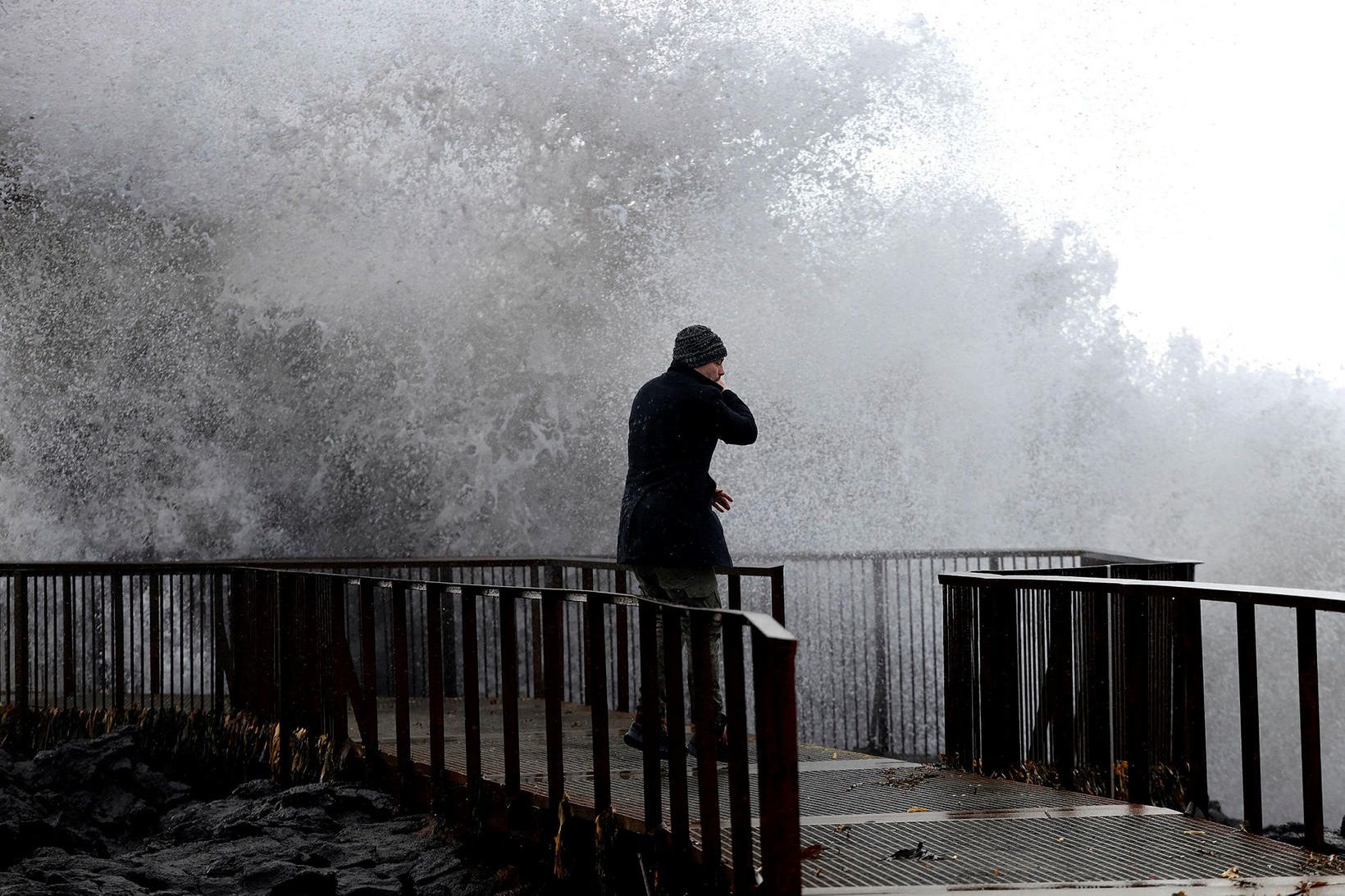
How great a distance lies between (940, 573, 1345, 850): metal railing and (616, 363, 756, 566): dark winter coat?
1.42m

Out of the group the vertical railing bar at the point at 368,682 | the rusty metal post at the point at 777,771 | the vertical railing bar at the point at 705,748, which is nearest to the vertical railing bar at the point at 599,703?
the vertical railing bar at the point at 705,748

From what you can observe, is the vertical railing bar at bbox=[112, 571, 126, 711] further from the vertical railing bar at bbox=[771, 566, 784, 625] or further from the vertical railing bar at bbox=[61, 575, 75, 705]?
the vertical railing bar at bbox=[771, 566, 784, 625]

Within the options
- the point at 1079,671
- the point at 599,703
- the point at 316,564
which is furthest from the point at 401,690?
the point at 316,564

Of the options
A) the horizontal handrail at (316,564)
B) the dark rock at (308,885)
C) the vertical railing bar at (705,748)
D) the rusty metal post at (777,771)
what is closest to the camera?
the rusty metal post at (777,771)

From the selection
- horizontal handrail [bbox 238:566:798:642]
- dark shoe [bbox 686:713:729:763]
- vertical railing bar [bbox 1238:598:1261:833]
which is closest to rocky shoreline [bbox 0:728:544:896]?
dark shoe [bbox 686:713:729:763]

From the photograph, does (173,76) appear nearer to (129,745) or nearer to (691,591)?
(129,745)

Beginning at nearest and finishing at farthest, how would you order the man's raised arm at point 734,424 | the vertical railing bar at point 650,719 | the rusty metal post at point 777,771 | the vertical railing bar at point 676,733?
1. the rusty metal post at point 777,771
2. the vertical railing bar at point 676,733
3. the vertical railing bar at point 650,719
4. the man's raised arm at point 734,424

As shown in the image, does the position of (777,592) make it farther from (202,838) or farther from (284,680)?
(202,838)

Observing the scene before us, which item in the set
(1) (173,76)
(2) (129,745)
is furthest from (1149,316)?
(2) (129,745)

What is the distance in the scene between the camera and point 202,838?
6496mm

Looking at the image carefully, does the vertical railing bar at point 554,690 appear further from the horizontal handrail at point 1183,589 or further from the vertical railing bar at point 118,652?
the vertical railing bar at point 118,652

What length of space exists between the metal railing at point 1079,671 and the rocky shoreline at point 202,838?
2246mm

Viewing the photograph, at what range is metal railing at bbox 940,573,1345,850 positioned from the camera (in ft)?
16.1

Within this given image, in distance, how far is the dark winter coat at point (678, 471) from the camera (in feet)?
17.4
